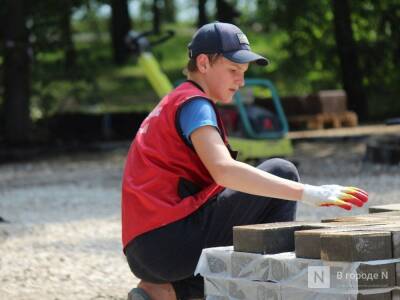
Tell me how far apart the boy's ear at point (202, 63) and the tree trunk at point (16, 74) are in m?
12.4

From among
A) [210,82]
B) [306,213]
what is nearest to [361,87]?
[306,213]

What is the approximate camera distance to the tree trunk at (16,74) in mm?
16078

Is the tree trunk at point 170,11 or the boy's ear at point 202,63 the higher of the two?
the boy's ear at point 202,63

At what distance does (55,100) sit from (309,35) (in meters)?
5.37

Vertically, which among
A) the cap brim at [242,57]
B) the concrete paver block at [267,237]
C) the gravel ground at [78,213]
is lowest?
the gravel ground at [78,213]

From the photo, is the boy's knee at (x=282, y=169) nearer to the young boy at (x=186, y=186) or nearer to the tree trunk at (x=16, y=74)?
the young boy at (x=186, y=186)

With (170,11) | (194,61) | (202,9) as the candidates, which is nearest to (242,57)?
(194,61)

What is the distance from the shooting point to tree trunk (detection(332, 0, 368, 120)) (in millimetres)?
18531

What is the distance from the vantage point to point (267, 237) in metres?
3.59

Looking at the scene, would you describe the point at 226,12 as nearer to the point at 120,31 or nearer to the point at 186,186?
the point at 120,31

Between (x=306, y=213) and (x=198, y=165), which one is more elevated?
(x=198, y=165)

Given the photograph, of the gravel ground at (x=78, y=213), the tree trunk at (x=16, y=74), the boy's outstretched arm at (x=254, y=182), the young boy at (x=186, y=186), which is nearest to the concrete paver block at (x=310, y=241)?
the boy's outstretched arm at (x=254, y=182)

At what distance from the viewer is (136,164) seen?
4.03 meters

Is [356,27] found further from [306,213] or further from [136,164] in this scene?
[136,164]
